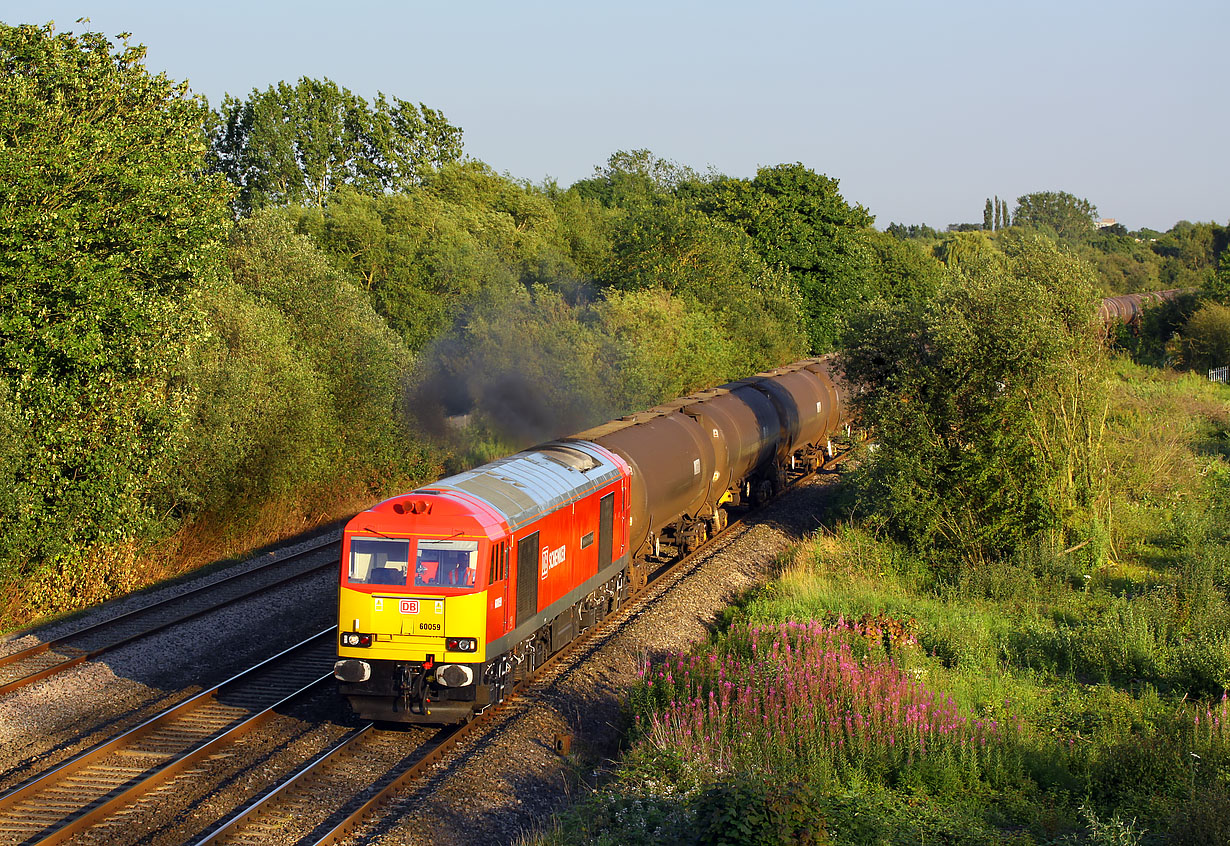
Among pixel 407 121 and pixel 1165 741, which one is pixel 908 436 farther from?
pixel 407 121

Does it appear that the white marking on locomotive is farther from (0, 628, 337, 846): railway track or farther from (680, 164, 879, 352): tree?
(680, 164, 879, 352): tree

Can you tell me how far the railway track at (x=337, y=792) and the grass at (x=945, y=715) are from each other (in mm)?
2081

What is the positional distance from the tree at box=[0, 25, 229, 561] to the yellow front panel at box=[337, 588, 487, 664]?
9868 millimetres

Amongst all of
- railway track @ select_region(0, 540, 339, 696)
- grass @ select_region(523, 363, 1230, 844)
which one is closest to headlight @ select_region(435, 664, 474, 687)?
grass @ select_region(523, 363, 1230, 844)

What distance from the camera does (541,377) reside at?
33.6 meters

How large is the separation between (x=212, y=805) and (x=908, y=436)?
1565cm

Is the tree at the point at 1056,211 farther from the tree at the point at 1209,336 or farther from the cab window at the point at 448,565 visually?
the cab window at the point at 448,565

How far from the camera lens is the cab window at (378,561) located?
12094 millimetres

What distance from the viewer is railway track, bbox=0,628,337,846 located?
10.2 metres

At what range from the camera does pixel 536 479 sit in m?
14.5

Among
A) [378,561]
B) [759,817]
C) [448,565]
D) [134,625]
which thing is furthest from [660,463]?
[759,817]

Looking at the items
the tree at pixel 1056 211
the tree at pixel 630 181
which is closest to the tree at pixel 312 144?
the tree at pixel 630 181

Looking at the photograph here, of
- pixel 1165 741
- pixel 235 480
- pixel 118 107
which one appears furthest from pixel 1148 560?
pixel 118 107

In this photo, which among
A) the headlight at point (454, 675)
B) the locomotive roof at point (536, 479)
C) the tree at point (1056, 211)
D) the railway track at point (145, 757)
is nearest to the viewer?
the railway track at point (145, 757)
